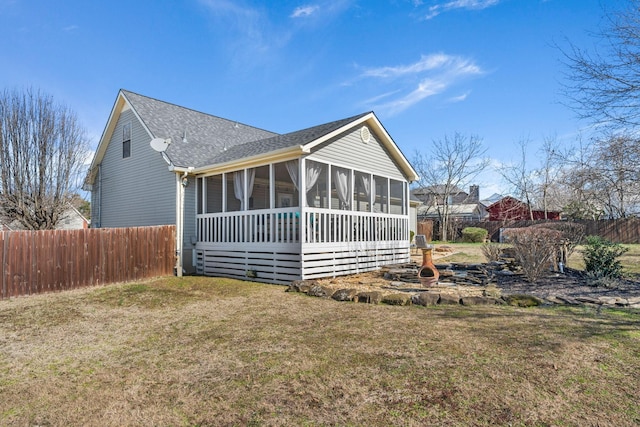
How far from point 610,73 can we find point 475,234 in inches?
730

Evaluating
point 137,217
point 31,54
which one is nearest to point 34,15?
point 31,54

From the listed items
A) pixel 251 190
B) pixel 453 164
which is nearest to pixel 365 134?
pixel 251 190

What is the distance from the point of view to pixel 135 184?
41.3 feet

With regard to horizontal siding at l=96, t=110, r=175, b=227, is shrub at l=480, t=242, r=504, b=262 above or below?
below

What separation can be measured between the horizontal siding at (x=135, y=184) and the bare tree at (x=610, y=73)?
12.1 meters

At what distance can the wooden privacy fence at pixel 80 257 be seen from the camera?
25.1 feet

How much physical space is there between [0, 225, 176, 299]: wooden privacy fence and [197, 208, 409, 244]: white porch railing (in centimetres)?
137

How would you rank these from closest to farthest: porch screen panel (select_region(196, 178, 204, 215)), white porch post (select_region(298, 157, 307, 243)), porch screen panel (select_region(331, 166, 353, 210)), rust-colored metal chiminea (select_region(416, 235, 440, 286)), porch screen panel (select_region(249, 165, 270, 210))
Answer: rust-colored metal chiminea (select_region(416, 235, 440, 286)) → white porch post (select_region(298, 157, 307, 243)) → porch screen panel (select_region(331, 166, 353, 210)) → porch screen panel (select_region(196, 178, 204, 215)) → porch screen panel (select_region(249, 165, 270, 210))

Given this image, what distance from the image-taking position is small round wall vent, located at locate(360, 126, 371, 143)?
10.9m

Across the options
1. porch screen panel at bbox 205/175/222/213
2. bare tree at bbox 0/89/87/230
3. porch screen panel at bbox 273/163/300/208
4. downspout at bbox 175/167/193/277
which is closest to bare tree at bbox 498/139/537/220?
porch screen panel at bbox 273/163/300/208

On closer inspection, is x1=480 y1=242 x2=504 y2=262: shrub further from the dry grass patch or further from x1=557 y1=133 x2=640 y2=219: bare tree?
the dry grass patch

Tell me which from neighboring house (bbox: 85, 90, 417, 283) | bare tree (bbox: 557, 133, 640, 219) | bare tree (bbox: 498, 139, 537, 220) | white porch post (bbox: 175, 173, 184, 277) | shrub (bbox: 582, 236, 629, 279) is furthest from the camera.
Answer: bare tree (bbox: 498, 139, 537, 220)

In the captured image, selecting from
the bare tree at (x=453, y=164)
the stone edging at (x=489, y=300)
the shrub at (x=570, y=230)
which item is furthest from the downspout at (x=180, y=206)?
the bare tree at (x=453, y=164)

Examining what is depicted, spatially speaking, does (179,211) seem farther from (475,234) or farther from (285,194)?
(475,234)
